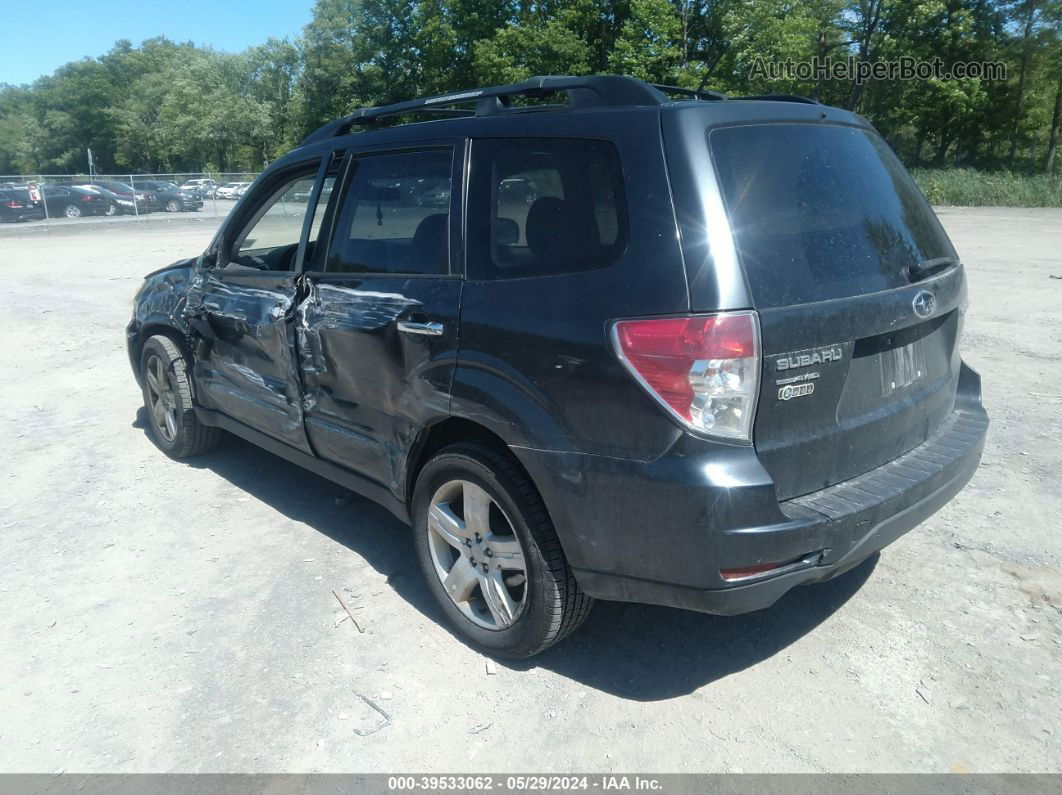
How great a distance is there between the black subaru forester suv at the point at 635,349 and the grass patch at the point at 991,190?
30.9 metres

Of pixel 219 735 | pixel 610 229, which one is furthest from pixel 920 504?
pixel 219 735

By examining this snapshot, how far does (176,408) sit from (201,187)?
35.7 meters

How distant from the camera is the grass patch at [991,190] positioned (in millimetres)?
29578

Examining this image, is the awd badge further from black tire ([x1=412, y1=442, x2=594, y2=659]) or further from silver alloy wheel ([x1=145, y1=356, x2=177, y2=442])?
silver alloy wheel ([x1=145, y1=356, x2=177, y2=442])

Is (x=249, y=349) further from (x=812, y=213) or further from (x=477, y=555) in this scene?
(x=812, y=213)

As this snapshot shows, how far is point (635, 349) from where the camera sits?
2451mm

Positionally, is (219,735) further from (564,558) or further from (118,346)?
(118,346)

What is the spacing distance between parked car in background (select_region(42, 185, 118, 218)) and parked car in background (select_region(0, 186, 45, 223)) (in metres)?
0.41

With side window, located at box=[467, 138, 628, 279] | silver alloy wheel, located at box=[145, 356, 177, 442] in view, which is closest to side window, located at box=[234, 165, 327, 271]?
silver alloy wheel, located at box=[145, 356, 177, 442]

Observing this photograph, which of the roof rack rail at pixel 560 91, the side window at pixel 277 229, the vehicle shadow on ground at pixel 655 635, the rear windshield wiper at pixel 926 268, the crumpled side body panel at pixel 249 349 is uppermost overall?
the roof rack rail at pixel 560 91

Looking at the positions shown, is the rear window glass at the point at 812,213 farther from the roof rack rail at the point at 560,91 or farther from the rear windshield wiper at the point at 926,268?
the roof rack rail at the point at 560,91

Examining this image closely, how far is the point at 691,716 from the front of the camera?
9.17 feet

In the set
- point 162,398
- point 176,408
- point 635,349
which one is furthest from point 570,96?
point 162,398

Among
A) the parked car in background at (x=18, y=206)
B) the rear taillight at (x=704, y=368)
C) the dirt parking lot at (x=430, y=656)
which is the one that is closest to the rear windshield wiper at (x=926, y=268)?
the rear taillight at (x=704, y=368)
